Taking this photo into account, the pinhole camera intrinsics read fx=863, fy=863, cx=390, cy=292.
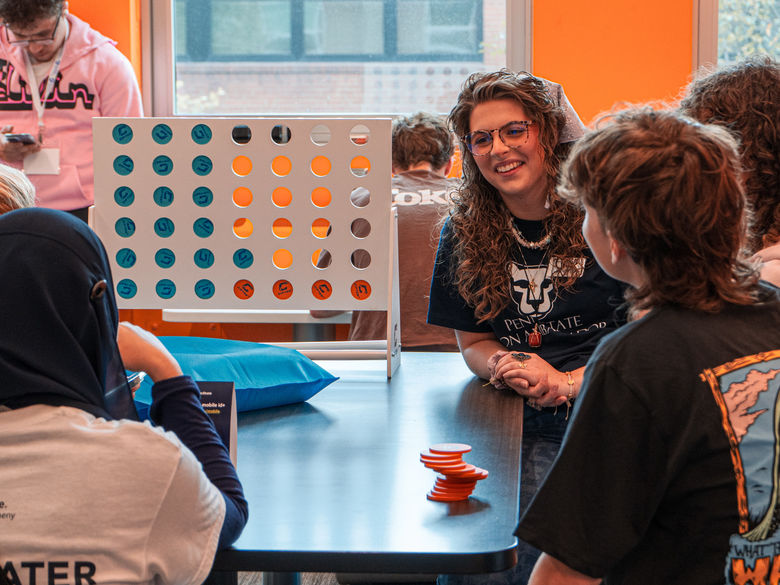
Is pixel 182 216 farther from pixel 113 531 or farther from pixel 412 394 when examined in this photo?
pixel 113 531

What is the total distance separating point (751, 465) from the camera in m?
0.80

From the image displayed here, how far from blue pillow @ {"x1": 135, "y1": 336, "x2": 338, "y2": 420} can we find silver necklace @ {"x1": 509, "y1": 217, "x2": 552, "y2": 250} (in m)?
0.49

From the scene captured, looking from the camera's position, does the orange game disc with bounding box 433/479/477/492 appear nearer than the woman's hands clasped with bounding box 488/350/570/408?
Yes

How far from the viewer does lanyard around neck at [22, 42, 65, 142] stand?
3152mm

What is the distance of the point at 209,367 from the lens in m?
1.35

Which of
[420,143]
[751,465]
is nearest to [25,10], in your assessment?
[420,143]

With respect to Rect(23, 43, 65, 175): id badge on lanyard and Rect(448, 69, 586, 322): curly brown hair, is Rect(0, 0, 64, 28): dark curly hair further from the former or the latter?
Rect(448, 69, 586, 322): curly brown hair

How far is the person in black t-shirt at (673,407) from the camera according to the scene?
2.63 ft

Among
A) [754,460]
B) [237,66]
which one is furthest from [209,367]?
[237,66]

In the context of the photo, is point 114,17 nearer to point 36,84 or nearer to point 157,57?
point 157,57

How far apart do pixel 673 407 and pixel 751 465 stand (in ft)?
0.29

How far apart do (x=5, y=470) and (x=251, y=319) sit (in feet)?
3.27

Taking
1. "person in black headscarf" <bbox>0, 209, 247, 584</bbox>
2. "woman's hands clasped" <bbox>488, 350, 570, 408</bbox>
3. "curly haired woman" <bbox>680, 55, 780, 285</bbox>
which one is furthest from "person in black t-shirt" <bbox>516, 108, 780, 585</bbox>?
"woman's hands clasped" <bbox>488, 350, 570, 408</bbox>

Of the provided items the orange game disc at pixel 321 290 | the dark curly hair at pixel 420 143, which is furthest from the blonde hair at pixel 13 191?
the dark curly hair at pixel 420 143
